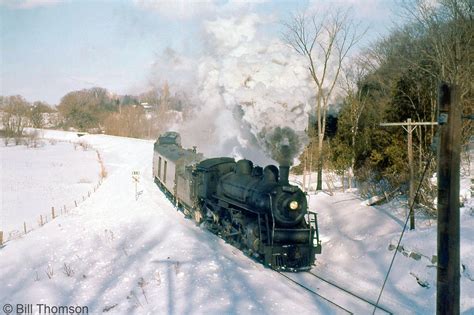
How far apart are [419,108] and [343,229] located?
6255 millimetres

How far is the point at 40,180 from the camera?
39.1 m

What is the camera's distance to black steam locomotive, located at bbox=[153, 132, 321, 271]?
472 inches

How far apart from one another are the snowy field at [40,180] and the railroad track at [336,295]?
46.0 feet

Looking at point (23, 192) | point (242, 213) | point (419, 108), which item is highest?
point (419, 108)

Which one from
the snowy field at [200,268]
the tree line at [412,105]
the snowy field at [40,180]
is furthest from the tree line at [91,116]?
the snowy field at [200,268]

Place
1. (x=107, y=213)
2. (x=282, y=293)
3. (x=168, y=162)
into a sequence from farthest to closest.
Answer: (x=168, y=162) < (x=107, y=213) < (x=282, y=293)

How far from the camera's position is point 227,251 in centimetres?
1365

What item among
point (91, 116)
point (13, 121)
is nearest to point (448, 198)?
point (13, 121)

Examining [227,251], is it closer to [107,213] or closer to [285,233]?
[285,233]

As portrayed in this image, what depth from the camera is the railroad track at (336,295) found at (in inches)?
372

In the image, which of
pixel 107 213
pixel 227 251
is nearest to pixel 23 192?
pixel 107 213

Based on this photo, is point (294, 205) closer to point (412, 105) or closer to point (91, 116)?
point (412, 105)

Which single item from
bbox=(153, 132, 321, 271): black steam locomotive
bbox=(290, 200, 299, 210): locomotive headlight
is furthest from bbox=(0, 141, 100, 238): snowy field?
bbox=(290, 200, 299, 210): locomotive headlight

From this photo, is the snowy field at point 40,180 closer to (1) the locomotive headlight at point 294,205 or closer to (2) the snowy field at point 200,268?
(2) the snowy field at point 200,268
